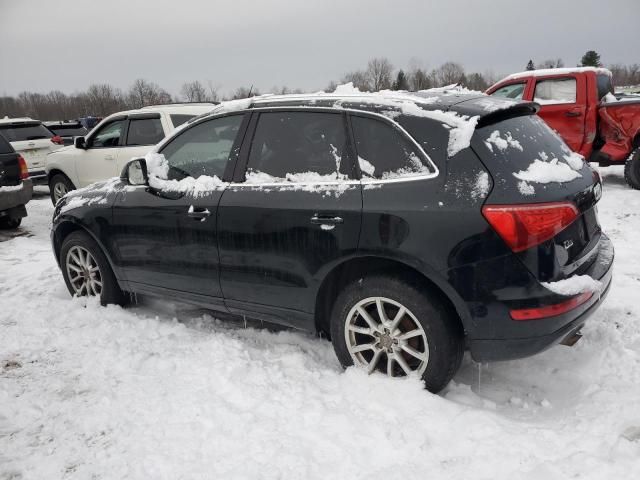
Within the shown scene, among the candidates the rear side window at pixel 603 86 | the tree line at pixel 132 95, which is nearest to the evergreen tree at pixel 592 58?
the tree line at pixel 132 95

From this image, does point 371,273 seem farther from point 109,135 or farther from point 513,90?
point 513,90

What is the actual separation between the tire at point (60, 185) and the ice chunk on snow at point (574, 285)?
884cm

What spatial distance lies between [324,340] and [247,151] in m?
1.53

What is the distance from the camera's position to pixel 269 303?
3504 millimetres

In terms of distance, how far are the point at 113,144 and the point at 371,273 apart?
22.4 ft

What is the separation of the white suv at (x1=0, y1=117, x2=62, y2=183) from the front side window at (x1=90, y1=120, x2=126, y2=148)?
3373 mm

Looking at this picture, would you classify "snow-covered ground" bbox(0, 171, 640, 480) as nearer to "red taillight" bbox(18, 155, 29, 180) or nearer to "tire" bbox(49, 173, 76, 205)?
"red taillight" bbox(18, 155, 29, 180)

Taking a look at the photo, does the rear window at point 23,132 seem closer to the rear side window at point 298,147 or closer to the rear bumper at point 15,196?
the rear bumper at point 15,196

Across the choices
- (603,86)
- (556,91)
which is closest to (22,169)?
(556,91)

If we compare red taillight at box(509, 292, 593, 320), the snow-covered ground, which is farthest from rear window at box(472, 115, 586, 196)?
the snow-covered ground

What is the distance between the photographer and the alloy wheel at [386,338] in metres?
2.96

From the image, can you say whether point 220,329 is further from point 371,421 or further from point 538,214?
point 538,214

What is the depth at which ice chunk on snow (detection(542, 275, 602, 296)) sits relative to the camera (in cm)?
264

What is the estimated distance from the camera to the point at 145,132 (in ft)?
26.2
